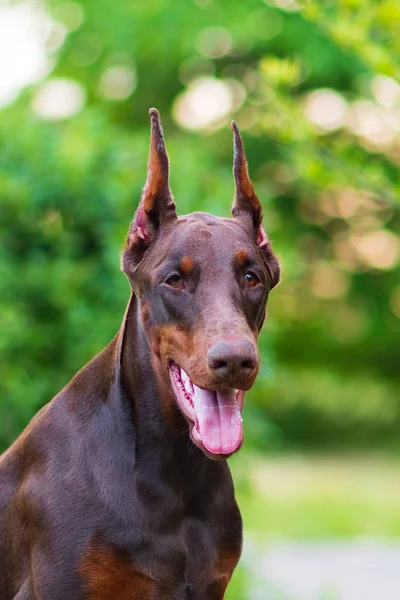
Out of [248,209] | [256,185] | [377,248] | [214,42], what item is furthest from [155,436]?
[377,248]

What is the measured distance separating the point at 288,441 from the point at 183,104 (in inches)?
278

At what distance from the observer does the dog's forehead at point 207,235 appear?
360 centimetres

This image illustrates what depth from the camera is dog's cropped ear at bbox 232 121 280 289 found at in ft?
12.6

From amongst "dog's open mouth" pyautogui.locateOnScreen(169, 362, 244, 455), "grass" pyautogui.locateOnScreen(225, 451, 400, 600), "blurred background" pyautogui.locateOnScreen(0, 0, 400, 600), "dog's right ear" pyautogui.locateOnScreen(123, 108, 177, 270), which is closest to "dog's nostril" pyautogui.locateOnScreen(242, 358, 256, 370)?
"dog's open mouth" pyautogui.locateOnScreen(169, 362, 244, 455)

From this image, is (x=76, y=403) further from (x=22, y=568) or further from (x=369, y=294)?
(x=369, y=294)

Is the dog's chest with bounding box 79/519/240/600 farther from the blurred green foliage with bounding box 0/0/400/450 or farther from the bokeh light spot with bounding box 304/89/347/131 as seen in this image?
the bokeh light spot with bounding box 304/89/347/131

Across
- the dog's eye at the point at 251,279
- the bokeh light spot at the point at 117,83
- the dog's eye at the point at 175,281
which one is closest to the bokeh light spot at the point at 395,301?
the bokeh light spot at the point at 117,83

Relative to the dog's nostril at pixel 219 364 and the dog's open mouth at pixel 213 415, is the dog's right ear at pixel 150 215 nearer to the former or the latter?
the dog's open mouth at pixel 213 415

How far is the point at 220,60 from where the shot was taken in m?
20.1

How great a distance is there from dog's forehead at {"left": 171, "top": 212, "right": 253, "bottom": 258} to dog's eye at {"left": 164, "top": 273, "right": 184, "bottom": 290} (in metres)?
0.08

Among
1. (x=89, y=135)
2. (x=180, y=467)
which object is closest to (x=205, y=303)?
(x=180, y=467)

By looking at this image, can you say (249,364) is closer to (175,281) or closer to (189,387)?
(189,387)

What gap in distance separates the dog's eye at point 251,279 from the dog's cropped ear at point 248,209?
17cm

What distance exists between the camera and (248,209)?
3969 millimetres
